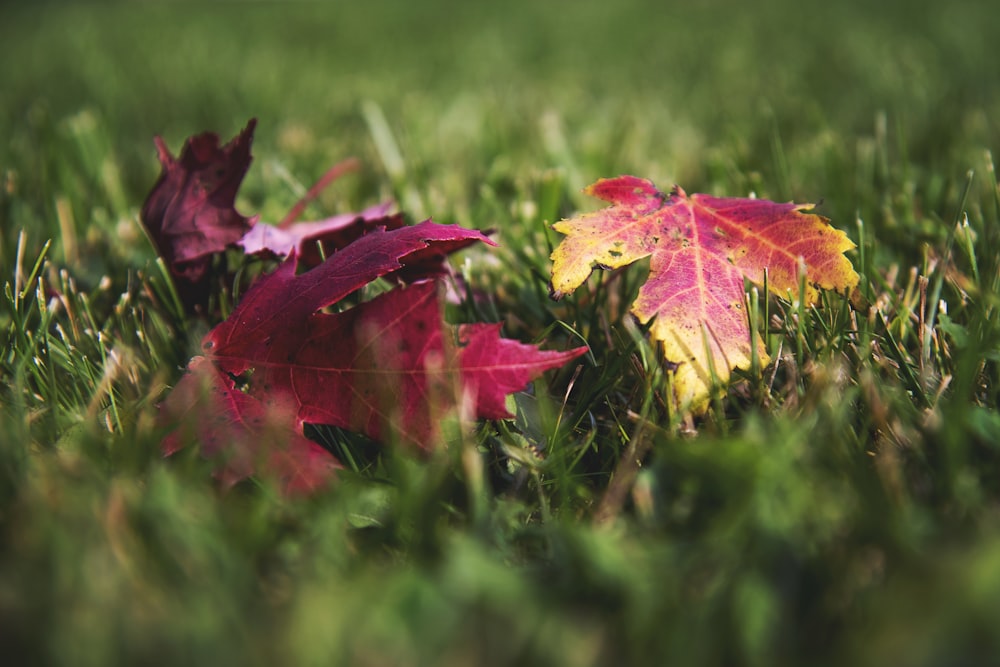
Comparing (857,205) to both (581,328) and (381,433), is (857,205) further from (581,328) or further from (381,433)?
(381,433)

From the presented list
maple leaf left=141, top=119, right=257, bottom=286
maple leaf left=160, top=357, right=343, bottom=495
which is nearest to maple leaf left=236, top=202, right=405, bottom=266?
maple leaf left=141, top=119, right=257, bottom=286

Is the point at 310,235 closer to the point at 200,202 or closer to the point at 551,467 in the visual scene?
the point at 200,202

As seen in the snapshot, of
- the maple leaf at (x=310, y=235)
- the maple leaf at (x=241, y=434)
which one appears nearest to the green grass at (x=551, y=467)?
the maple leaf at (x=241, y=434)

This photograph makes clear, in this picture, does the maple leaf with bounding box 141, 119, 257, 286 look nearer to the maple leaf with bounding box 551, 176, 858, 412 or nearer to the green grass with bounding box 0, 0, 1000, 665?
the green grass with bounding box 0, 0, 1000, 665

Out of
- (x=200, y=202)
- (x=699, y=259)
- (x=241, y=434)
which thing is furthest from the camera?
(x=200, y=202)

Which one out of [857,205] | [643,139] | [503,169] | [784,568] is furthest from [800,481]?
[643,139]

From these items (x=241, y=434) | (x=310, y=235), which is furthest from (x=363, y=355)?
(x=310, y=235)

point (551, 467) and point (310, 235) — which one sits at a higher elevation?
point (310, 235)
